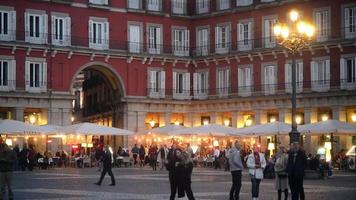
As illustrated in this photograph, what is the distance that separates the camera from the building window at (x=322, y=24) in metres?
59.5

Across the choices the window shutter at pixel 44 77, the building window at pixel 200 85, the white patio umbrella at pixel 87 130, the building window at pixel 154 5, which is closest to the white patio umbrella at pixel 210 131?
the white patio umbrella at pixel 87 130

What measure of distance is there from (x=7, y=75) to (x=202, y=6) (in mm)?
18680

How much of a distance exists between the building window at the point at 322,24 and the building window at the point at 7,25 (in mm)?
22927

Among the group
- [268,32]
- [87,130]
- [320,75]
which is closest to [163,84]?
[268,32]

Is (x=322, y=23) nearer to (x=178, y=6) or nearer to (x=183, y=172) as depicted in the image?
(x=178, y=6)

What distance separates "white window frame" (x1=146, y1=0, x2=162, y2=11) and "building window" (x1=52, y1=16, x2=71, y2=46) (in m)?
7.76

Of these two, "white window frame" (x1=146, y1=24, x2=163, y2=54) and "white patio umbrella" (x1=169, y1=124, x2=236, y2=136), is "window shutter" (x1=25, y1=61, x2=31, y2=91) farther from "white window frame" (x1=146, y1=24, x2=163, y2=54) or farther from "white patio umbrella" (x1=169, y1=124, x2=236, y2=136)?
"white patio umbrella" (x1=169, y1=124, x2=236, y2=136)

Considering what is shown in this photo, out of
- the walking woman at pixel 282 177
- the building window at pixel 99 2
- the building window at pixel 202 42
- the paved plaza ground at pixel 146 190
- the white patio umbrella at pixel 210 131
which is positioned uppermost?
the building window at pixel 99 2

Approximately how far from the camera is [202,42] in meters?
67.7

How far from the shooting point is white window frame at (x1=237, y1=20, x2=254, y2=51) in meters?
64.1

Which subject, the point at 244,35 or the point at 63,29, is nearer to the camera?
the point at 63,29

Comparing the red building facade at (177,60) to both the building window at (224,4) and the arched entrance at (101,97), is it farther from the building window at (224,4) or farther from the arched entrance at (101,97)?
the arched entrance at (101,97)

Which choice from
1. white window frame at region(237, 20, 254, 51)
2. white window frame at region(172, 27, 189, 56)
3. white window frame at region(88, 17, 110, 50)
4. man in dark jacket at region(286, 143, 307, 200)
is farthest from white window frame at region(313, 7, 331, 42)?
man in dark jacket at region(286, 143, 307, 200)

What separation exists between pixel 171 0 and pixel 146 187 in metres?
39.0
